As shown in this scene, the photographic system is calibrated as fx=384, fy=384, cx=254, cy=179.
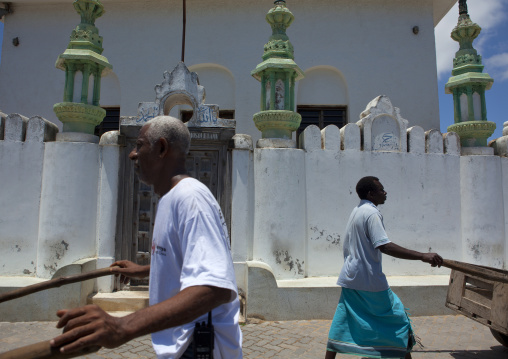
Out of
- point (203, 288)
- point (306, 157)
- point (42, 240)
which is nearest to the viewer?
point (203, 288)

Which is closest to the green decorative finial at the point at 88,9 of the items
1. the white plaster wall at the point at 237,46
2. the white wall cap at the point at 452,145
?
the white plaster wall at the point at 237,46

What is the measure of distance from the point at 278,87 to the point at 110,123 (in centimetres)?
525

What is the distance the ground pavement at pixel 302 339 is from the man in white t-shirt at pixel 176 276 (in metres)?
2.88

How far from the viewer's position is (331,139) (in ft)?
20.7

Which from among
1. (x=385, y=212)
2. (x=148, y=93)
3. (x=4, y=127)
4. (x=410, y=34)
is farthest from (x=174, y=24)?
(x=385, y=212)

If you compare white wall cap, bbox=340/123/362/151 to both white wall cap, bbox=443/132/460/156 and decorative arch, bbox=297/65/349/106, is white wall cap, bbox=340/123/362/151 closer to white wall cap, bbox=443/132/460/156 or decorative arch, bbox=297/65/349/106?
white wall cap, bbox=443/132/460/156

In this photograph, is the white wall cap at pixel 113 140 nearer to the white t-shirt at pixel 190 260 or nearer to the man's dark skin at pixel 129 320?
the white t-shirt at pixel 190 260

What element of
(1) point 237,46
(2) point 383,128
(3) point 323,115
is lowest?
(2) point 383,128

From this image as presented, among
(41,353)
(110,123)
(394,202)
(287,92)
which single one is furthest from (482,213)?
(110,123)

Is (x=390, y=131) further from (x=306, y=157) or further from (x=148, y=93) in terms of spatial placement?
(x=148, y=93)

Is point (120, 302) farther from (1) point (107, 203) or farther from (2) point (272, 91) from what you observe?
(2) point (272, 91)

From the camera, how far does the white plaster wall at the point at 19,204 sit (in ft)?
19.3

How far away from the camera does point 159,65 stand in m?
9.79

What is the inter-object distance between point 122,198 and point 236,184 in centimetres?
178
